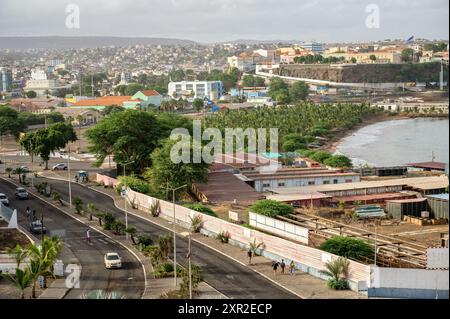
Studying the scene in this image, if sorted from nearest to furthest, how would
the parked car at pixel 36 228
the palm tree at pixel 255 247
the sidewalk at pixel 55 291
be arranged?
the sidewalk at pixel 55 291 → the palm tree at pixel 255 247 → the parked car at pixel 36 228

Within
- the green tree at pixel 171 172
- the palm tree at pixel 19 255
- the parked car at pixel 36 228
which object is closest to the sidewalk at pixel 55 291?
the palm tree at pixel 19 255

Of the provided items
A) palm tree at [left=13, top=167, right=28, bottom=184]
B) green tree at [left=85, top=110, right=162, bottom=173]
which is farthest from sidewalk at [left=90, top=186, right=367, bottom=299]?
palm tree at [left=13, top=167, right=28, bottom=184]

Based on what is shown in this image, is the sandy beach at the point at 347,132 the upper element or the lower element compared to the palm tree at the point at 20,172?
lower

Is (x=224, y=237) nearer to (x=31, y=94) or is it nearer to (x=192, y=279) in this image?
Answer: (x=192, y=279)

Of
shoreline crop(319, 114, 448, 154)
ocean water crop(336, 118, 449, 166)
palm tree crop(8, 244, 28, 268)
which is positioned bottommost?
ocean water crop(336, 118, 449, 166)

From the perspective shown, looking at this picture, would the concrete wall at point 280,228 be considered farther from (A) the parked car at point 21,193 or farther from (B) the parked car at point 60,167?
(B) the parked car at point 60,167

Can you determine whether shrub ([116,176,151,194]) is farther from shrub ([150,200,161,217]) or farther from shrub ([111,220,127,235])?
shrub ([111,220,127,235])

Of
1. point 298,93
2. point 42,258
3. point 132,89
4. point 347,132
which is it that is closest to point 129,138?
point 42,258
